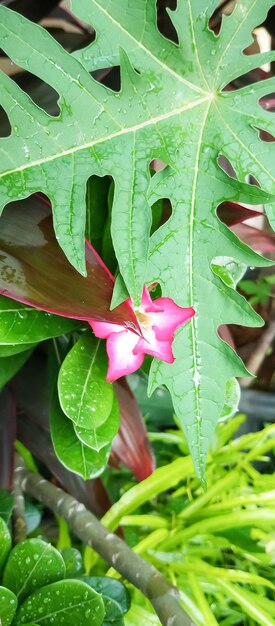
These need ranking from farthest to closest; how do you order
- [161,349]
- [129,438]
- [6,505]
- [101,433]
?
[129,438] → [6,505] → [101,433] → [161,349]

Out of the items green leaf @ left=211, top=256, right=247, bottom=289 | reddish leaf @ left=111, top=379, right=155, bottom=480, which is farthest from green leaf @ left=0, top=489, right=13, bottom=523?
green leaf @ left=211, top=256, right=247, bottom=289

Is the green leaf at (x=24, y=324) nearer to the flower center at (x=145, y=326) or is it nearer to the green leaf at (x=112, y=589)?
the flower center at (x=145, y=326)

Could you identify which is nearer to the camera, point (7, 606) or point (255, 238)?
point (7, 606)

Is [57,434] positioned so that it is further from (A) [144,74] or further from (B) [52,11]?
(B) [52,11]

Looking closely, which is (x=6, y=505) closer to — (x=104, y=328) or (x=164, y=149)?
(x=104, y=328)

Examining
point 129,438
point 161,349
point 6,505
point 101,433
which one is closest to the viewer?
point 161,349

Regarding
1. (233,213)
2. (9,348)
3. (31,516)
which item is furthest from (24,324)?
(31,516)


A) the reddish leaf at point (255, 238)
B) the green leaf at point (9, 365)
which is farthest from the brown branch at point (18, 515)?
the reddish leaf at point (255, 238)
